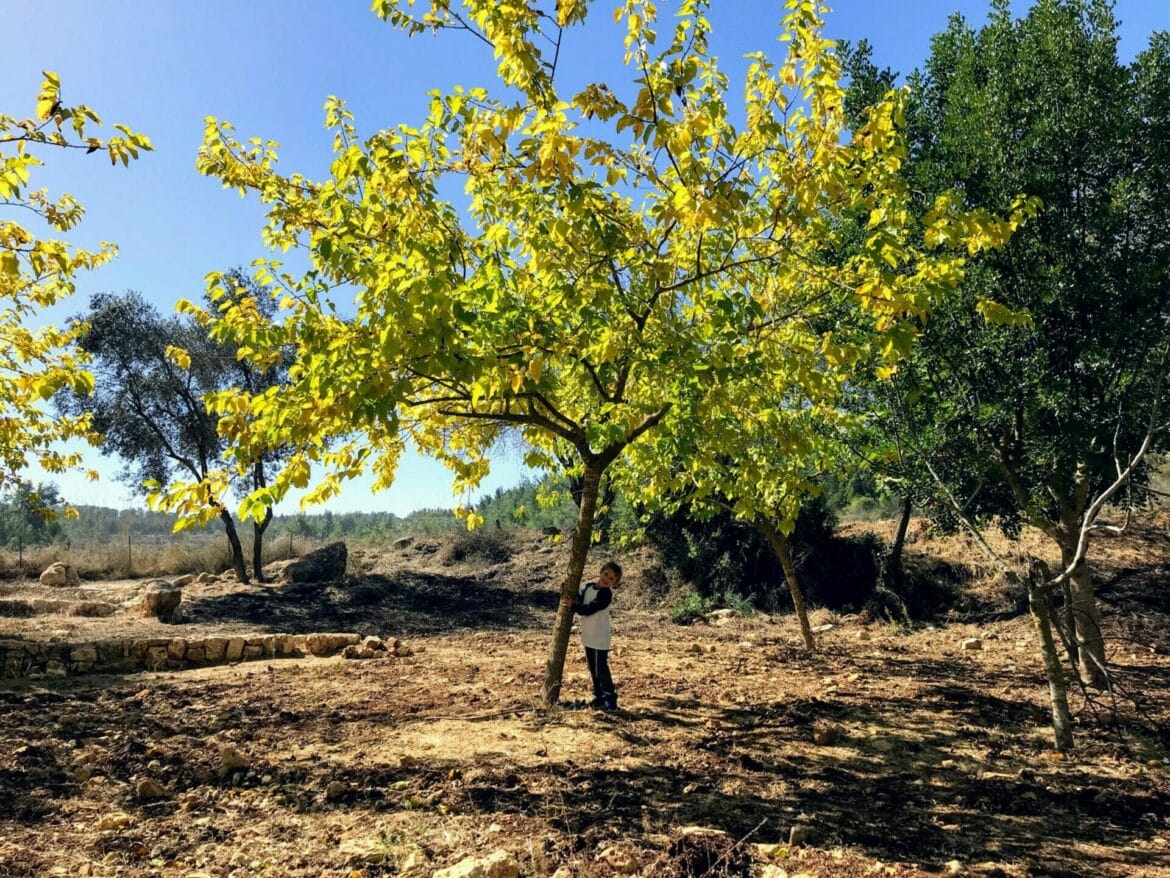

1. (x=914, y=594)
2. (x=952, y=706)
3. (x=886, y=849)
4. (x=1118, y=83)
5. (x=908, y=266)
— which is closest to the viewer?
(x=886, y=849)

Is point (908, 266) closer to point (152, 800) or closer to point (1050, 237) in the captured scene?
point (1050, 237)

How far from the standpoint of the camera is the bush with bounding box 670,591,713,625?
1766 centimetres

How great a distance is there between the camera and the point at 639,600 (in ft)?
70.1

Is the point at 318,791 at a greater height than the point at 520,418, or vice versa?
the point at 520,418

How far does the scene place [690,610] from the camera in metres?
18.0

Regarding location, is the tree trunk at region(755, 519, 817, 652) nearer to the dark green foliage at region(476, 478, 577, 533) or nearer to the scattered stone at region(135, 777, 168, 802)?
the scattered stone at region(135, 777, 168, 802)

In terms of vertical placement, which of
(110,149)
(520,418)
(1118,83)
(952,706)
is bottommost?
(952,706)

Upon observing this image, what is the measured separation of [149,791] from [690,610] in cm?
1438

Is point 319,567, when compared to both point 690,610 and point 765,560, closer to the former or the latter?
point 690,610

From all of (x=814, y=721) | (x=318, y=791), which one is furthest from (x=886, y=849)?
(x=318, y=791)

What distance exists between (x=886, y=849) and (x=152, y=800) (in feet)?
15.1

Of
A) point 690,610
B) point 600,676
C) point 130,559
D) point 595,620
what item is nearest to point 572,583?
point 595,620

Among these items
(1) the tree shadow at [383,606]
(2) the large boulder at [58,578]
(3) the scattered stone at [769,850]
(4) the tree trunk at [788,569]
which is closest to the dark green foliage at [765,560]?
(1) the tree shadow at [383,606]

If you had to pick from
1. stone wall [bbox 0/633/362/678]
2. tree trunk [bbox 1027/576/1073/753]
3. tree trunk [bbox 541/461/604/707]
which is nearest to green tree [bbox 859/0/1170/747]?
tree trunk [bbox 1027/576/1073/753]
